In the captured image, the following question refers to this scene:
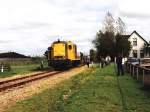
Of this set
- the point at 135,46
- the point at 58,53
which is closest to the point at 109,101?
the point at 58,53

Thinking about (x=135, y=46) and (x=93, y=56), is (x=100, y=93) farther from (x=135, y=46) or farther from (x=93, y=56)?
(x=135, y=46)

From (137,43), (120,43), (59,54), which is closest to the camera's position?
(59,54)

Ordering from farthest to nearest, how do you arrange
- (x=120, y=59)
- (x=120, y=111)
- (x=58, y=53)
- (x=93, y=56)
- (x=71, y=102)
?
(x=93, y=56) → (x=58, y=53) → (x=120, y=59) → (x=71, y=102) → (x=120, y=111)

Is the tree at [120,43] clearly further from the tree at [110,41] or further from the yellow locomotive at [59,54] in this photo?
the yellow locomotive at [59,54]

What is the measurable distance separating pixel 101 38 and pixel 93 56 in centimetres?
1437

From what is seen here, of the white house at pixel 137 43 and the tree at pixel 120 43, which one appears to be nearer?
the tree at pixel 120 43

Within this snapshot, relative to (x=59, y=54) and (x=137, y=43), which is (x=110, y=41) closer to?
(x=137, y=43)

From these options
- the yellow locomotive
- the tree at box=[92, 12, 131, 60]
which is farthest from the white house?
the yellow locomotive

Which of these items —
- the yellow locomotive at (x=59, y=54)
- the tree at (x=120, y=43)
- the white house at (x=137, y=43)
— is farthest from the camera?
the white house at (x=137, y=43)

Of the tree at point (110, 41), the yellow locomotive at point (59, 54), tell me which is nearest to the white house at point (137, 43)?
the tree at point (110, 41)

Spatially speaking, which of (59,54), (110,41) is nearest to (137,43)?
(110,41)

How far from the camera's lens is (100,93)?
20359 mm

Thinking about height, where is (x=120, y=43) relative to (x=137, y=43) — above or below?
below

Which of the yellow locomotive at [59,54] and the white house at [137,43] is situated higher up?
the white house at [137,43]
